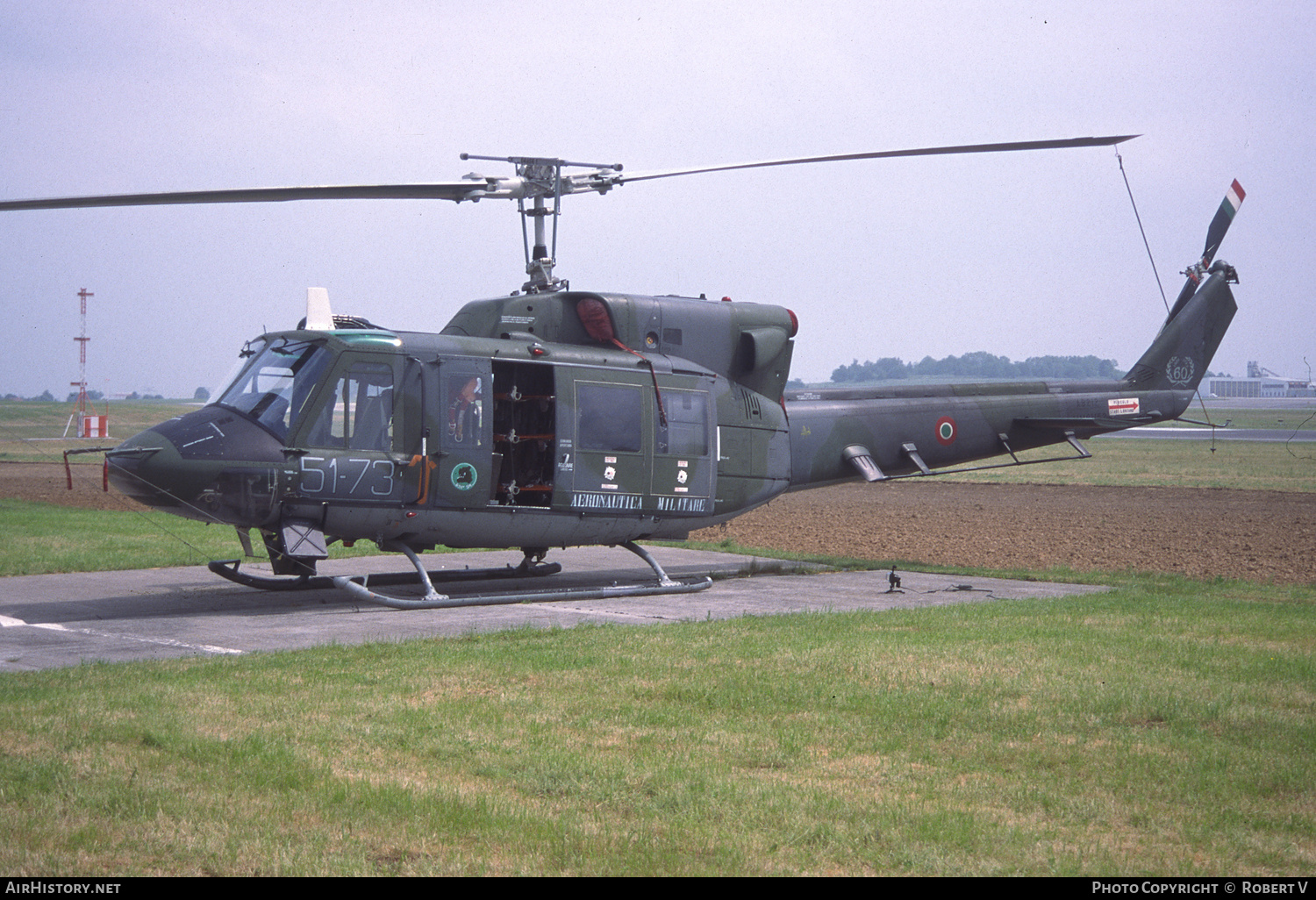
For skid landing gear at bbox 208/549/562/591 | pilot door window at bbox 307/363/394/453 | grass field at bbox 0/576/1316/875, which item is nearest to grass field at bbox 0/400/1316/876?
grass field at bbox 0/576/1316/875

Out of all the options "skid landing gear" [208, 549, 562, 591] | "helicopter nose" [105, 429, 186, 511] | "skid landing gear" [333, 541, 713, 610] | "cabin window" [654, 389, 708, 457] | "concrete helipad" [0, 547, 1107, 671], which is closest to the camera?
"concrete helipad" [0, 547, 1107, 671]

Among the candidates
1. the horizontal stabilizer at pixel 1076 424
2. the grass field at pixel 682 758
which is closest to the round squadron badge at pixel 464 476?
the grass field at pixel 682 758

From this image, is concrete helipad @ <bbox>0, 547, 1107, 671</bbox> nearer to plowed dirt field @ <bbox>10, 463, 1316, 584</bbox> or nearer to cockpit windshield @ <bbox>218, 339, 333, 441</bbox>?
cockpit windshield @ <bbox>218, 339, 333, 441</bbox>

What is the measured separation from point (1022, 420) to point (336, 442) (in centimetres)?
982

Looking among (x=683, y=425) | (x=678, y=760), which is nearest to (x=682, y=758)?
(x=678, y=760)

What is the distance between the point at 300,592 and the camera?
13227 millimetres

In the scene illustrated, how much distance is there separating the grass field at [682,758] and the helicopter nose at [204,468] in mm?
2402

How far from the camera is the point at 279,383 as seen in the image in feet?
37.2

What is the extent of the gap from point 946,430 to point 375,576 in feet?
25.9

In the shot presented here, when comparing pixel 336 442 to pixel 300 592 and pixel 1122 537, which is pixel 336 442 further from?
pixel 1122 537

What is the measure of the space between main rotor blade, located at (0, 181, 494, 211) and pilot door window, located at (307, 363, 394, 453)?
1679 millimetres

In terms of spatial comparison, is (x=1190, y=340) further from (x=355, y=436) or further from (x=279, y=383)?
(x=279, y=383)

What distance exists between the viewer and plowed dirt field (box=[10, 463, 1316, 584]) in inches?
650
